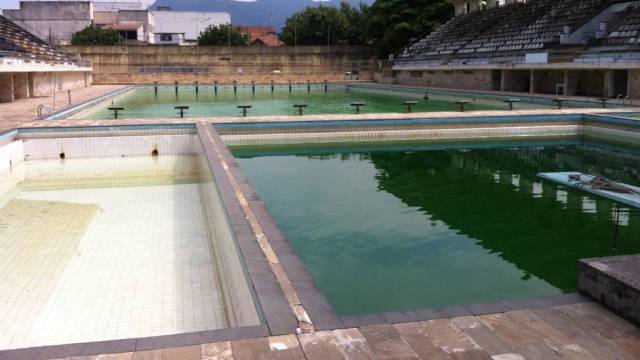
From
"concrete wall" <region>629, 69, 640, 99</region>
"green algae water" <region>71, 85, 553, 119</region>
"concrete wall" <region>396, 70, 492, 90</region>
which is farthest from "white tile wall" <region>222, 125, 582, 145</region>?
"concrete wall" <region>396, 70, 492, 90</region>

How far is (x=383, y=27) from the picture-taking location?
4047cm

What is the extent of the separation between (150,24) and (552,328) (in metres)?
69.5

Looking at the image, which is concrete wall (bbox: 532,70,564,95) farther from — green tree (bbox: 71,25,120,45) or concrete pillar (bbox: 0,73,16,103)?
green tree (bbox: 71,25,120,45)

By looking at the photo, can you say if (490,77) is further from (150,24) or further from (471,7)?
(150,24)

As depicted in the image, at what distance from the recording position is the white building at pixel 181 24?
230 ft

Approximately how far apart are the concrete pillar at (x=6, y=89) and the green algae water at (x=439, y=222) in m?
10.6

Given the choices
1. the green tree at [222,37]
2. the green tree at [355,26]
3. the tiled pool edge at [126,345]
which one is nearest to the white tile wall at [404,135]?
the tiled pool edge at [126,345]

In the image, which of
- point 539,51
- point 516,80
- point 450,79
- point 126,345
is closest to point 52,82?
point 450,79

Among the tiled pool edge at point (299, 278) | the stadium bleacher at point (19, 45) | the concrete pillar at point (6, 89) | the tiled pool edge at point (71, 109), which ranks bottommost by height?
the tiled pool edge at point (299, 278)

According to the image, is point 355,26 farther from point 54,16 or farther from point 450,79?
point 54,16

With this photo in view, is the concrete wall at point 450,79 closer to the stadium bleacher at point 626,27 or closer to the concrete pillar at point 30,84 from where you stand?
the stadium bleacher at point 626,27

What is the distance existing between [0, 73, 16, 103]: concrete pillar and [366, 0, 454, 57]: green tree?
25707 mm

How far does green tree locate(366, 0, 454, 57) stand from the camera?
38.2 metres

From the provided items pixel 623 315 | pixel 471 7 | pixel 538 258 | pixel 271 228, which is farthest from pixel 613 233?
pixel 471 7
